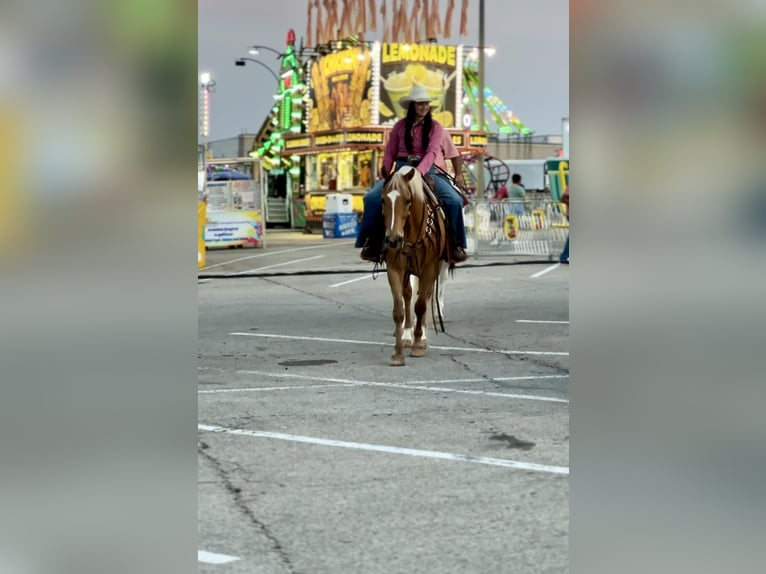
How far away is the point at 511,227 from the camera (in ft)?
91.0

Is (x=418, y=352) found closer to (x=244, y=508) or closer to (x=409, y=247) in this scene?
(x=409, y=247)

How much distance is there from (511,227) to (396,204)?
17.9 meters

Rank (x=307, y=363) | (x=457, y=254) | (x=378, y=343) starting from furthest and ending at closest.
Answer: (x=378, y=343) → (x=457, y=254) → (x=307, y=363)

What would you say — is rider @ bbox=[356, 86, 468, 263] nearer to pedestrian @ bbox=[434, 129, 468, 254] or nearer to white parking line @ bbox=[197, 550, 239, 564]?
pedestrian @ bbox=[434, 129, 468, 254]

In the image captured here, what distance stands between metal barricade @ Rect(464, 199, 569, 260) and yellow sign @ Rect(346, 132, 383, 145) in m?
18.6

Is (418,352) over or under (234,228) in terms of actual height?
under

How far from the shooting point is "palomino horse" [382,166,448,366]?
10.1 metres

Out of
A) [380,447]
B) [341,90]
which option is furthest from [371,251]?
[341,90]
